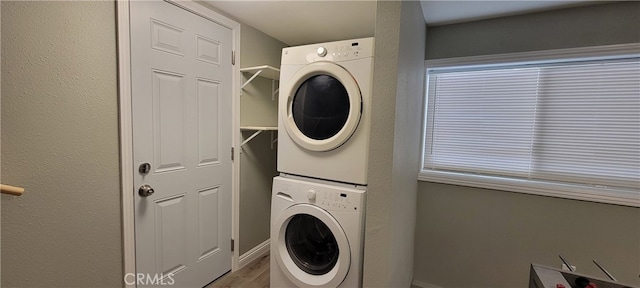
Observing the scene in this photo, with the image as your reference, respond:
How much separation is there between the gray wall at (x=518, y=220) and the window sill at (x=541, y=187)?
0.04 metres

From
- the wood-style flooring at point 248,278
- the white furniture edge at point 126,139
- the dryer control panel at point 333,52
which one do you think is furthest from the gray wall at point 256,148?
the white furniture edge at point 126,139

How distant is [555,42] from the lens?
1688 mm

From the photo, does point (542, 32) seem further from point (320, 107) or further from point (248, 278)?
point (248, 278)

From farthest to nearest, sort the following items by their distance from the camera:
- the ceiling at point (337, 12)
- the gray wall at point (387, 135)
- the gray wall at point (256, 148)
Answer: the gray wall at point (256, 148) < the ceiling at point (337, 12) < the gray wall at point (387, 135)

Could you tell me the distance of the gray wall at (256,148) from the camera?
7.35ft

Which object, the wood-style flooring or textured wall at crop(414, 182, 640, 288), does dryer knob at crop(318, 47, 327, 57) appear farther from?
the wood-style flooring

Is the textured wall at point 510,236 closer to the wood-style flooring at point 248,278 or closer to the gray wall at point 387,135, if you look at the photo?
the gray wall at point 387,135

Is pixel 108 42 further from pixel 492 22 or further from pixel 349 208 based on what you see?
pixel 492 22

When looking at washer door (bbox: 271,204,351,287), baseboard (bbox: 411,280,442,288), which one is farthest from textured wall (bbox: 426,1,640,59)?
baseboard (bbox: 411,280,442,288)

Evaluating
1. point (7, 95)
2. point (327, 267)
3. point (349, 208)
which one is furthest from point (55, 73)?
point (327, 267)

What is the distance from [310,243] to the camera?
5.79 ft

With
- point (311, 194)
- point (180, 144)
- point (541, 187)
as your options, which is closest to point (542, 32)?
point (541, 187)

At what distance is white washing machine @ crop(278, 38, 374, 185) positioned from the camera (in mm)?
1439

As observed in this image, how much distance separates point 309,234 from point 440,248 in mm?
1093
